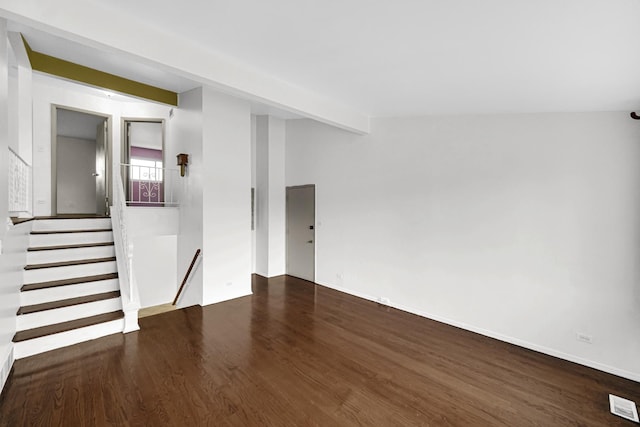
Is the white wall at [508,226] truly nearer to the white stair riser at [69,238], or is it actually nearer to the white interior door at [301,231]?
the white interior door at [301,231]

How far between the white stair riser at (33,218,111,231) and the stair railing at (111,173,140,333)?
0.47 metres

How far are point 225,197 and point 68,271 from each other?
2.28 metres

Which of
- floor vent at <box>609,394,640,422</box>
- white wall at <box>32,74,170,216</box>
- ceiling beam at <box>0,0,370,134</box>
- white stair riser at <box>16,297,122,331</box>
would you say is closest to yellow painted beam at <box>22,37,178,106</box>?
white wall at <box>32,74,170,216</box>

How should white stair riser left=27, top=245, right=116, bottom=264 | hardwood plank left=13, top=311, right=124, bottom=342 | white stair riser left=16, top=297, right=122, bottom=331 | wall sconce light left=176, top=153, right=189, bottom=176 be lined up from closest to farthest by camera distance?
hardwood plank left=13, top=311, right=124, bottom=342, white stair riser left=16, top=297, right=122, bottom=331, white stair riser left=27, top=245, right=116, bottom=264, wall sconce light left=176, top=153, right=189, bottom=176

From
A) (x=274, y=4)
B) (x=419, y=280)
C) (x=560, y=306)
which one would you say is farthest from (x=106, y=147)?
(x=560, y=306)

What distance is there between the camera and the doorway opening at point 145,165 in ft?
18.8

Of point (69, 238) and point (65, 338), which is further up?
point (69, 238)

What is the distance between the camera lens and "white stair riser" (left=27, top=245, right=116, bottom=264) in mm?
3653

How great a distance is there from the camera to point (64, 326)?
125 inches

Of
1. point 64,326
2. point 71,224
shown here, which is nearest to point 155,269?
point 71,224

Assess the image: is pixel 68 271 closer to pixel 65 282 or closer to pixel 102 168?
pixel 65 282

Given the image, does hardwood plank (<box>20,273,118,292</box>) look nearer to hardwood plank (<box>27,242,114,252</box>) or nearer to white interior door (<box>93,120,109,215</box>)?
hardwood plank (<box>27,242,114,252</box>)

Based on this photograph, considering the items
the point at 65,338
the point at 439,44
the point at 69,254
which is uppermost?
the point at 439,44

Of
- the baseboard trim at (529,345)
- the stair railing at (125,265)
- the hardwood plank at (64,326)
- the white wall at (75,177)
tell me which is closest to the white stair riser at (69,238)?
the stair railing at (125,265)
